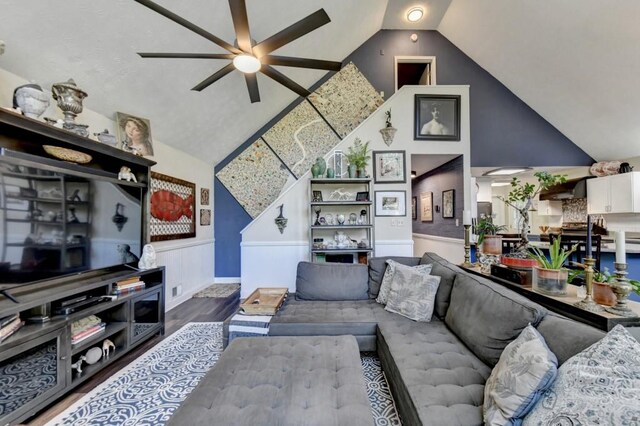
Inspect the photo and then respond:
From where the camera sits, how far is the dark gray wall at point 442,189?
15.1ft

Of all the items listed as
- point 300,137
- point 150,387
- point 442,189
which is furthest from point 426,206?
point 150,387

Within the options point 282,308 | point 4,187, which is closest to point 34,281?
point 4,187

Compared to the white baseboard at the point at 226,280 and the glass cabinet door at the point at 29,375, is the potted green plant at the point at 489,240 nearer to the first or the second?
the glass cabinet door at the point at 29,375

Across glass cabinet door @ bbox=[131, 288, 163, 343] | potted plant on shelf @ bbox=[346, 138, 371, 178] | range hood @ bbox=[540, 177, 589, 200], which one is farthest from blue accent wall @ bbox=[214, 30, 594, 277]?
glass cabinet door @ bbox=[131, 288, 163, 343]

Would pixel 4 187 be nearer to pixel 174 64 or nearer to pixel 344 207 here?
pixel 174 64

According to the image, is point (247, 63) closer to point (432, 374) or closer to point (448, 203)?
point (432, 374)

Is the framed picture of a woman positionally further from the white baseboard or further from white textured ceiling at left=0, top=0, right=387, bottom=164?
the white baseboard

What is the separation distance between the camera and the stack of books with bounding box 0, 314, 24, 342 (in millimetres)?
1557

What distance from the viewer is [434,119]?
437 cm

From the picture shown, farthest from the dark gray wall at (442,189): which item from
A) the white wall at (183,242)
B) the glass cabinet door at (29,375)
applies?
the glass cabinet door at (29,375)

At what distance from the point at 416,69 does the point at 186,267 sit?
6498mm

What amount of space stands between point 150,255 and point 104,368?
105cm

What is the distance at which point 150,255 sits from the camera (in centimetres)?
283

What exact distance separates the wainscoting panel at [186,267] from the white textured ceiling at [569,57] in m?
6.43
